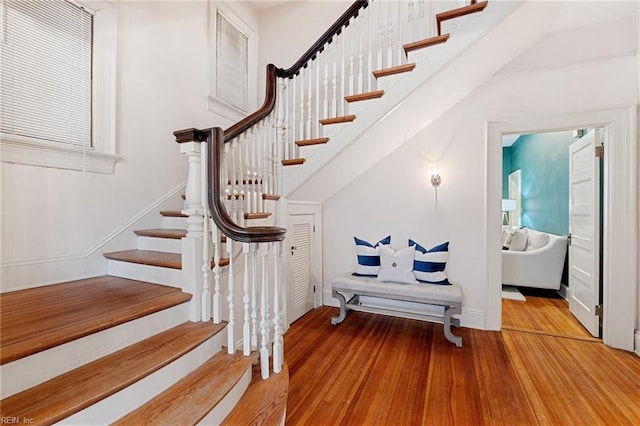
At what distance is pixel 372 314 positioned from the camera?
3238 millimetres

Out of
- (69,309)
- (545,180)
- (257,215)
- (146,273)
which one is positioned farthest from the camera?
(545,180)

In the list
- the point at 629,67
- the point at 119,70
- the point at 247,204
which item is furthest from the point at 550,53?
the point at 119,70

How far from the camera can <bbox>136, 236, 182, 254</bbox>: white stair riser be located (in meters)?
2.18

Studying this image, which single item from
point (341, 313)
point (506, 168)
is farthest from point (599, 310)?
point (506, 168)

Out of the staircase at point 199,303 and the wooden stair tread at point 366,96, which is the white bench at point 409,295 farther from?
the wooden stair tread at point 366,96

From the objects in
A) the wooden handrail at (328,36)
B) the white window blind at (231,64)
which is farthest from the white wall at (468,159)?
the white window blind at (231,64)

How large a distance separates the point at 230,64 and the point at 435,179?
3.03 metres

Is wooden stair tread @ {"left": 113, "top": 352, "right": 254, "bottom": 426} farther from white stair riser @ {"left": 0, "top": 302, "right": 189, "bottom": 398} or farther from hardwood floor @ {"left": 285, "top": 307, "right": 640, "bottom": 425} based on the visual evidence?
hardwood floor @ {"left": 285, "top": 307, "right": 640, "bottom": 425}

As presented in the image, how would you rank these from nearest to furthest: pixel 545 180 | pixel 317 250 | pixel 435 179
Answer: pixel 435 179 < pixel 317 250 < pixel 545 180

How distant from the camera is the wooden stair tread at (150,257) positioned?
182 centimetres

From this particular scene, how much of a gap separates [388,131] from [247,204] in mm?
1533

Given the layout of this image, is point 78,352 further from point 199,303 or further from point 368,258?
point 368,258

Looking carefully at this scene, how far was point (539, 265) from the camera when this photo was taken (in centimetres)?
388

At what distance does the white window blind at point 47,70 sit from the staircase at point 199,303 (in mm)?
982
